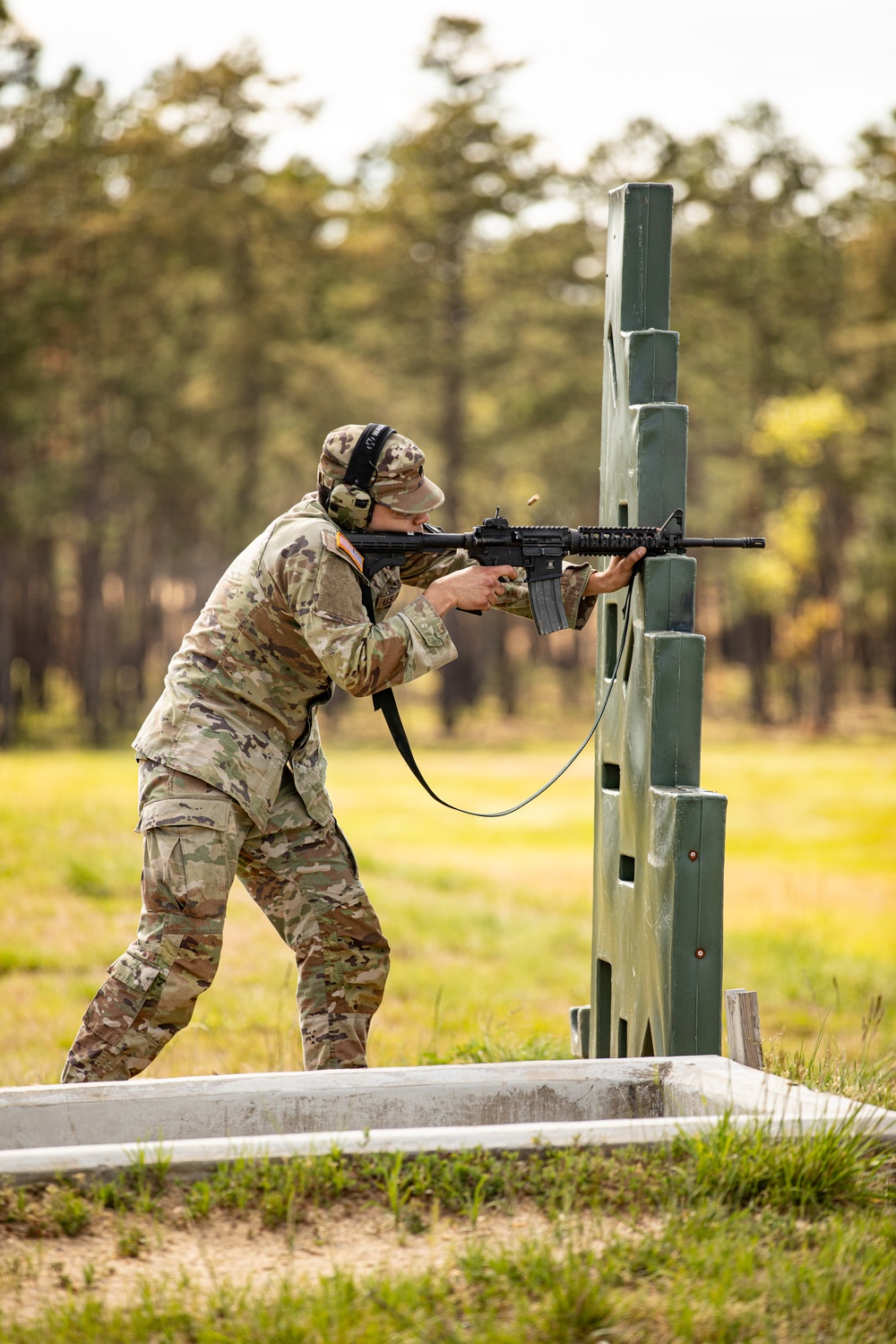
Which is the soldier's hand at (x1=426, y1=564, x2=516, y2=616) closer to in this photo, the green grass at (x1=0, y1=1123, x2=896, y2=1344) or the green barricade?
the green barricade

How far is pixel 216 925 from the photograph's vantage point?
162 inches

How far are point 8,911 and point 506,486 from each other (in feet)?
93.0

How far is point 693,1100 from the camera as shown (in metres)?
3.49

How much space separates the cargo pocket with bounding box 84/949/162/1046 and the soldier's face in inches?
60.2

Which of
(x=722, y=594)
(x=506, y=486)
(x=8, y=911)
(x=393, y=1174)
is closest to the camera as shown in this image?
(x=393, y=1174)

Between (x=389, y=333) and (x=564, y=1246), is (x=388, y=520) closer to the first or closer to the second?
(x=564, y=1246)

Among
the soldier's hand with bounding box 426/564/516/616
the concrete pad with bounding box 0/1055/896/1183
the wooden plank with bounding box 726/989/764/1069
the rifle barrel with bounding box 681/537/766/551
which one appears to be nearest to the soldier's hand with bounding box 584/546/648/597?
the rifle barrel with bounding box 681/537/766/551

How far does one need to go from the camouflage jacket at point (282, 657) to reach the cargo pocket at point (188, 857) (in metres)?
0.10

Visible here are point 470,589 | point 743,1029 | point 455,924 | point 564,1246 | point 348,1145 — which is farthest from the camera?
point 455,924

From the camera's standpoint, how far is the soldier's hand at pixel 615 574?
4367 millimetres

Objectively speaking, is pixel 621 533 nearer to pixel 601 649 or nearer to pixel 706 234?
pixel 601 649

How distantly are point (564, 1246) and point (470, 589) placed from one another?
2118 millimetres

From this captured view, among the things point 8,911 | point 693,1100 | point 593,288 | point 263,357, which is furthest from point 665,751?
point 593,288

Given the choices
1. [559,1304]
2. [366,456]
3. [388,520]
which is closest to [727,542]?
[388,520]
